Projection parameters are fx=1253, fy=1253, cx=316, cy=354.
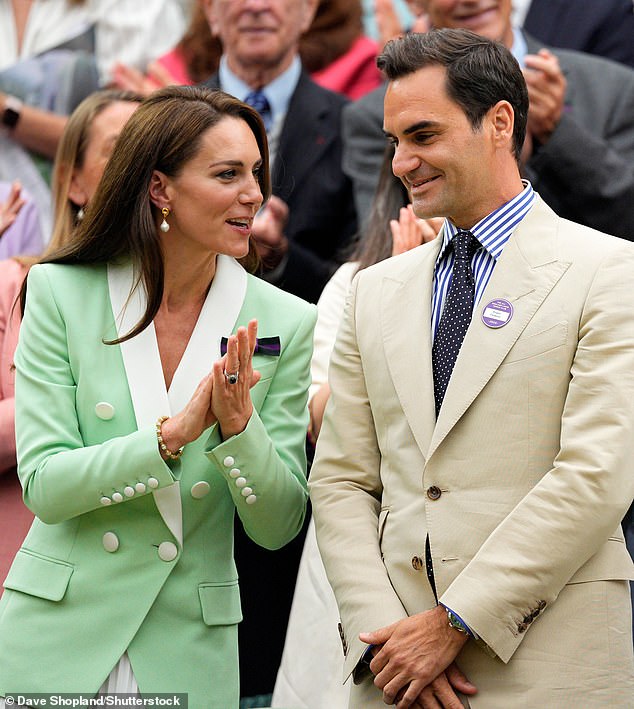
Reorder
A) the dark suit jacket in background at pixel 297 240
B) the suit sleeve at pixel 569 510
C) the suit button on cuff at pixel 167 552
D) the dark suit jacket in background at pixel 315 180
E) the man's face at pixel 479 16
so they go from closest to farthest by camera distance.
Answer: the suit sleeve at pixel 569 510, the suit button on cuff at pixel 167 552, the dark suit jacket in background at pixel 297 240, the man's face at pixel 479 16, the dark suit jacket in background at pixel 315 180

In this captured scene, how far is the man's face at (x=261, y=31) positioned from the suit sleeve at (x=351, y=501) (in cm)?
261

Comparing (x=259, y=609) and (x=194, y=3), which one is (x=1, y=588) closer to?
(x=259, y=609)

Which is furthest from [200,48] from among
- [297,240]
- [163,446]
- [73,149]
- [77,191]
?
[163,446]

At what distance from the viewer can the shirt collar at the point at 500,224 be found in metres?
3.22

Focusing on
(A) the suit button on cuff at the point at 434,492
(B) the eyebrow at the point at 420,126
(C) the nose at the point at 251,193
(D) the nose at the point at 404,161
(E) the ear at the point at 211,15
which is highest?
(B) the eyebrow at the point at 420,126

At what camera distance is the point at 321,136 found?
5.66 m

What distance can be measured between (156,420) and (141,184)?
69 centimetres

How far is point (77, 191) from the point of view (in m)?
4.66

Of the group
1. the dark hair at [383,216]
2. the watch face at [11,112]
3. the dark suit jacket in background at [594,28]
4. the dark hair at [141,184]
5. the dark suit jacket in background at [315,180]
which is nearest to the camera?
the dark hair at [141,184]

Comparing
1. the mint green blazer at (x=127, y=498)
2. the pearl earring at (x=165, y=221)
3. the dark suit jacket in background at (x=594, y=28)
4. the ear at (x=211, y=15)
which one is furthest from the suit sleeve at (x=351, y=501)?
the dark suit jacket in background at (x=594, y=28)

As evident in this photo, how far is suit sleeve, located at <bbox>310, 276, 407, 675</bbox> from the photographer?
3.10 meters

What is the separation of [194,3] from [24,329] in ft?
12.2

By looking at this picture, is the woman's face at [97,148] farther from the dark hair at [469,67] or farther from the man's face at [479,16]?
the dark hair at [469,67]

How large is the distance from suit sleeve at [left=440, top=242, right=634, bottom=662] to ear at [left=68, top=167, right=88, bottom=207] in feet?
7.57
